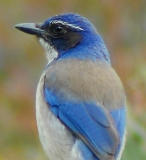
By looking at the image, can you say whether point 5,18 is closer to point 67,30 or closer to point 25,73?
point 25,73

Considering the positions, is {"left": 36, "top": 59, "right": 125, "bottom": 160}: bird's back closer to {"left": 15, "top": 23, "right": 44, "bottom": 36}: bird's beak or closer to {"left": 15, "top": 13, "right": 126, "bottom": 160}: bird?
{"left": 15, "top": 13, "right": 126, "bottom": 160}: bird

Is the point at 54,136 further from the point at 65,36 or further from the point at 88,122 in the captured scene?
the point at 65,36

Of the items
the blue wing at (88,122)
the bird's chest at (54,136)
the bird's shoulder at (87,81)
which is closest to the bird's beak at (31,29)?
the bird's shoulder at (87,81)

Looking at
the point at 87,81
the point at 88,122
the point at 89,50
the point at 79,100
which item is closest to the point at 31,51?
the point at 89,50

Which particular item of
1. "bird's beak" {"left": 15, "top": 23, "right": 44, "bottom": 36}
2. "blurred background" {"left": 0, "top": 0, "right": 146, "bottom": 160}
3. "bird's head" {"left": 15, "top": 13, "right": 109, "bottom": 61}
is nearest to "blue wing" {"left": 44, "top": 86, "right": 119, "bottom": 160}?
"bird's head" {"left": 15, "top": 13, "right": 109, "bottom": 61}

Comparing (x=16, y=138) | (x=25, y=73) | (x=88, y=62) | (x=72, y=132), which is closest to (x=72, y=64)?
(x=88, y=62)

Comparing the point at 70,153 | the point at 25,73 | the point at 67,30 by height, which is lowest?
the point at 25,73

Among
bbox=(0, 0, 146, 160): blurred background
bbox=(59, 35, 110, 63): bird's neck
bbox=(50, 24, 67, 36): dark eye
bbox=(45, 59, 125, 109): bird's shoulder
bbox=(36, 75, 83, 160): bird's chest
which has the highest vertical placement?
bbox=(50, 24, 67, 36): dark eye

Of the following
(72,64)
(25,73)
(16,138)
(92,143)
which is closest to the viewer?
(92,143)
